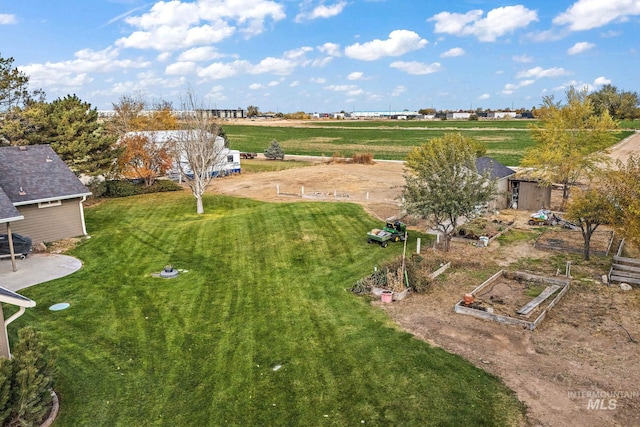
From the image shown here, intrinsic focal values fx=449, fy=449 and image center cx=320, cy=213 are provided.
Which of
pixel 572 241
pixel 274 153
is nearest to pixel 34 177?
pixel 572 241

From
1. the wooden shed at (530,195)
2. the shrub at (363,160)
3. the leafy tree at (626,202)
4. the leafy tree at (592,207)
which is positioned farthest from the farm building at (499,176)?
the shrub at (363,160)

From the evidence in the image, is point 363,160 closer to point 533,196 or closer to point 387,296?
point 533,196

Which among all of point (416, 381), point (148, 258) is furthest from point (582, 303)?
point (148, 258)

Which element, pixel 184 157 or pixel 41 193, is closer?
pixel 41 193

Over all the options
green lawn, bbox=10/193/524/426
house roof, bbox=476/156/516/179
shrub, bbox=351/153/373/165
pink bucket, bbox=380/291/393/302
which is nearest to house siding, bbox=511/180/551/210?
house roof, bbox=476/156/516/179

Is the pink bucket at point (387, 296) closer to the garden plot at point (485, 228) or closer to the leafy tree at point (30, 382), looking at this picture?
the garden plot at point (485, 228)

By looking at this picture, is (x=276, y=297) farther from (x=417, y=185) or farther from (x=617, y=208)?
(x=617, y=208)
